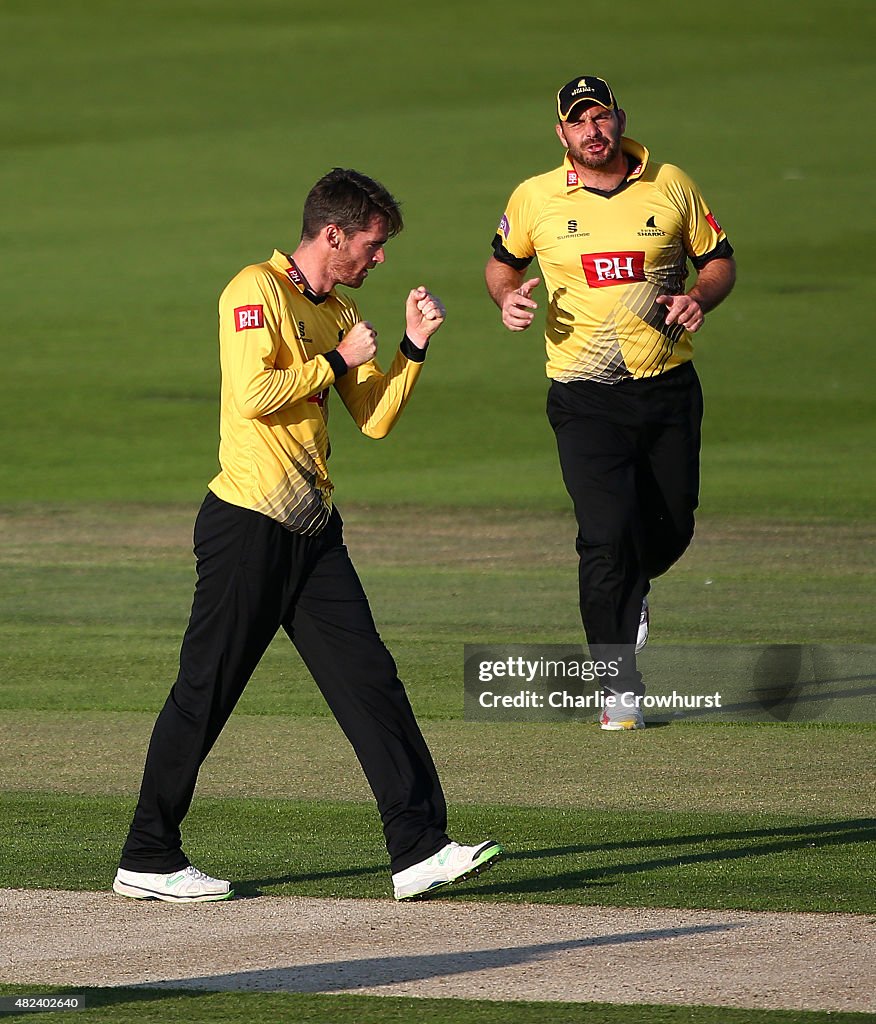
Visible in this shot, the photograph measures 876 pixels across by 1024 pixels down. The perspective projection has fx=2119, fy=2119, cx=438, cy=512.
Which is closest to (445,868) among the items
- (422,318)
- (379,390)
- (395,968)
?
(395,968)

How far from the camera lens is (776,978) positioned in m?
4.88

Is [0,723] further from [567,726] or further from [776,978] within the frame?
[776,978]

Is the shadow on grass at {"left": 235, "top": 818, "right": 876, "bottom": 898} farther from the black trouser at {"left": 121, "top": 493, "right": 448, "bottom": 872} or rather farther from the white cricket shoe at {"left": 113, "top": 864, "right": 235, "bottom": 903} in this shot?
the black trouser at {"left": 121, "top": 493, "right": 448, "bottom": 872}

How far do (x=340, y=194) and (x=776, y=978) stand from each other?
2449mm

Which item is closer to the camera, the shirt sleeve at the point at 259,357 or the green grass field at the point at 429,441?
the shirt sleeve at the point at 259,357

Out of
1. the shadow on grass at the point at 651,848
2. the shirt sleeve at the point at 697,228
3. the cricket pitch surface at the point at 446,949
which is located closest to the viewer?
the cricket pitch surface at the point at 446,949

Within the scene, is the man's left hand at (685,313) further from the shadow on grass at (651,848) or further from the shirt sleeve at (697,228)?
the shadow on grass at (651,848)

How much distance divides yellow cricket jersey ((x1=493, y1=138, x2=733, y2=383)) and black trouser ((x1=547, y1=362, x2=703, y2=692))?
10 centimetres

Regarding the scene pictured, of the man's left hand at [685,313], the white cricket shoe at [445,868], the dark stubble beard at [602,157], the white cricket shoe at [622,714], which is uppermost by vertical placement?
the dark stubble beard at [602,157]

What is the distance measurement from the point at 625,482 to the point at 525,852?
2.42 meters

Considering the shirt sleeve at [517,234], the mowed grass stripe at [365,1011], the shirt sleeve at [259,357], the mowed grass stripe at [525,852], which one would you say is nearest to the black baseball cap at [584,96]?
the shirt sleeve at [517,234]

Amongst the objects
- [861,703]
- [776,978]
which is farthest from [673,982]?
[861,703]

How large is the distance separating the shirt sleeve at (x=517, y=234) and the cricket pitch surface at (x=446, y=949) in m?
3.71

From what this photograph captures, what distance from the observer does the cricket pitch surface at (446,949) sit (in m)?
4.84
